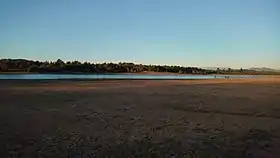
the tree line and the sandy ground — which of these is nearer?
the sandy ground

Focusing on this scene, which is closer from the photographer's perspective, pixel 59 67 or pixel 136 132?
pixel 136 132

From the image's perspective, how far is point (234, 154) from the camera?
716 centimetres

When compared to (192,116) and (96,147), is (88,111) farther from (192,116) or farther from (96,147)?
(96,147)

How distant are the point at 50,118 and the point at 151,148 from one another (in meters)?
5.18

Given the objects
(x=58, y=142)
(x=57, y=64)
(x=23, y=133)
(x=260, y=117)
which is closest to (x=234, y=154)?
(x=58, y=142)

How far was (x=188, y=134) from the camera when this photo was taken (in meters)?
9.29

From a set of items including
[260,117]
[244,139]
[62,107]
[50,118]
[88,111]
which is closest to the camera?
[244,139]

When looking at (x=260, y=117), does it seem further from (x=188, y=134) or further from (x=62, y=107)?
(x=62, y=107)

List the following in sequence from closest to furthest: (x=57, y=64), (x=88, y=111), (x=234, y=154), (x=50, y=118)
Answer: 1. (x=234, y=154)
2. (x=50, y=118)
3. (x=88, y=111)
4. (x=57, y=64)

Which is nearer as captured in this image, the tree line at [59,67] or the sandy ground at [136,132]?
the sandy ground at [136,132]

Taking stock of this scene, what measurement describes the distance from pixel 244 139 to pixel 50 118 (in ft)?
20.2

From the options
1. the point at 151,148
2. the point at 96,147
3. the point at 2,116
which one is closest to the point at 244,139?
the point at 151,148

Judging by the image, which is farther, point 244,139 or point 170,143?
point 244,139

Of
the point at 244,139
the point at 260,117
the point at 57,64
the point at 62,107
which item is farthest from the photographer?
the point at 57,64
